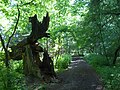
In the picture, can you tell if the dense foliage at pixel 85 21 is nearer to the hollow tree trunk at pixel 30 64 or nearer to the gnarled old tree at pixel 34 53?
the hollow tree trunk at pixel 30 64

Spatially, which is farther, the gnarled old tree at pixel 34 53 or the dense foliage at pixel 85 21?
the gnarled old tree at pixel 34 53

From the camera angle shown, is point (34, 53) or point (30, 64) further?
point (34, 53)

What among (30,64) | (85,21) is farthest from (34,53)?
(85,21)

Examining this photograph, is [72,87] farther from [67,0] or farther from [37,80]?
[67,0]

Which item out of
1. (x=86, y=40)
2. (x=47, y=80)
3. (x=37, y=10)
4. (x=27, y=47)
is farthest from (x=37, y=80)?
(x=86, y=40)

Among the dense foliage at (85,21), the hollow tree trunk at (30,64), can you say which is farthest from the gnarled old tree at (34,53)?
the dense foliage at (85,21)

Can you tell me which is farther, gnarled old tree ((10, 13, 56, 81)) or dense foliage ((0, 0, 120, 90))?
gnarled old tree ((10, 13, 56, 81))

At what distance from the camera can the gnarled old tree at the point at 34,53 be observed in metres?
15.4

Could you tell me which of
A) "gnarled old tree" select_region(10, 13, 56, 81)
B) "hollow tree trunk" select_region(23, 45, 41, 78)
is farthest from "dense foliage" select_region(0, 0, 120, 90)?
"gnarled old tree" select_region(10, 13, 56, 81)

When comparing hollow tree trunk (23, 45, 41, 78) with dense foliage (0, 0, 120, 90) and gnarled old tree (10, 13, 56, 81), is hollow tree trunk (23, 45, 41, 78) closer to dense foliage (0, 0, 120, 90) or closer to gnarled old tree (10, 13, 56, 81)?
gnarled old tree (10, 13, 56, 81)

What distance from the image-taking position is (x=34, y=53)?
16484mm

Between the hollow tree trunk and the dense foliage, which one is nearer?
the dense foliage

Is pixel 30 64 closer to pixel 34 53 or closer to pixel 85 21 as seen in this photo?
pixel 34 53

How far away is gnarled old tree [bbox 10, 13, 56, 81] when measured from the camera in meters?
15.4
